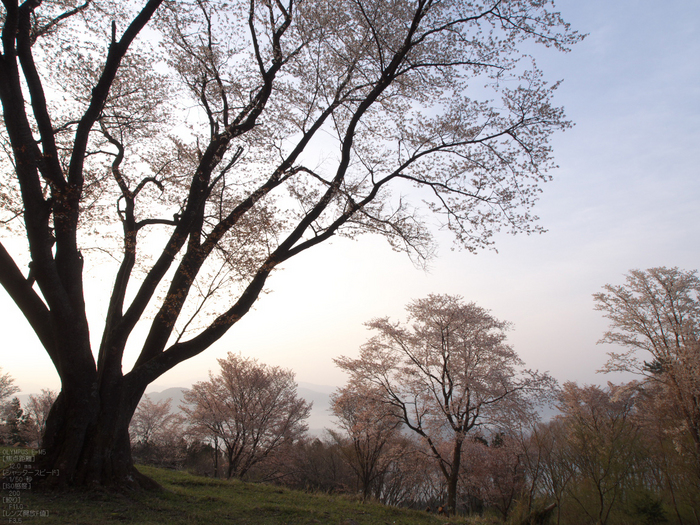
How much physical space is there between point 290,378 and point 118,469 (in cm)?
1807

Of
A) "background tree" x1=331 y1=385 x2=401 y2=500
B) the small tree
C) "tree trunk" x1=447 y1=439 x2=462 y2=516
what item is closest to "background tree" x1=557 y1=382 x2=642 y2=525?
"tree trunk" x1=447 y1=439 x2=462 y2=516

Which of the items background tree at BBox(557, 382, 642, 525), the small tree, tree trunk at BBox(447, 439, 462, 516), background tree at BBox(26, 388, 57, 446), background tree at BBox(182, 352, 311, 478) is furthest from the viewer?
background tree at BBox(26, 388, 57, 446)

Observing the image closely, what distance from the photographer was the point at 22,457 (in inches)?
197

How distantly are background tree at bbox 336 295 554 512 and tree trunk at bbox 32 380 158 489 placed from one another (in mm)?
10761

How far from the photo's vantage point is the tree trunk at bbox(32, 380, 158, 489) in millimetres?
4852

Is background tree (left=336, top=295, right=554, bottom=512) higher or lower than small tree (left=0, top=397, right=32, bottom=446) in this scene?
higher

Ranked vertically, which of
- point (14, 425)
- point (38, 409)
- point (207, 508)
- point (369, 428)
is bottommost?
point (14, 425)

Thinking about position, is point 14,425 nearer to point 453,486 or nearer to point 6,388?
point 6,388

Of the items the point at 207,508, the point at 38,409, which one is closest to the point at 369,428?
the point at 207,508

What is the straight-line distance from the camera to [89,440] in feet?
16.8

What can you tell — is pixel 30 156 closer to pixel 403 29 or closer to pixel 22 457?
pixel 22 457

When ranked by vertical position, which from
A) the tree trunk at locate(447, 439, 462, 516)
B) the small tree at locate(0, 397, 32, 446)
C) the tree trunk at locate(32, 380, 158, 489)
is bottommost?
the small tree at locate(0, 397, 32, 446)

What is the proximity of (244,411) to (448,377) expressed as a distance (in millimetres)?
11649

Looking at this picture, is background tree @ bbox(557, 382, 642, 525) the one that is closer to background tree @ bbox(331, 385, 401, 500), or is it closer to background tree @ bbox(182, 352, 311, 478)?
background tree @ bbox(331, 385, 401, 500)
